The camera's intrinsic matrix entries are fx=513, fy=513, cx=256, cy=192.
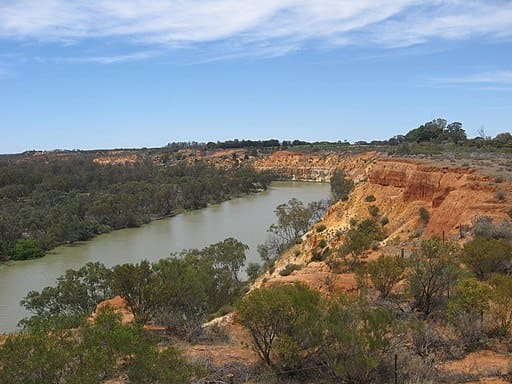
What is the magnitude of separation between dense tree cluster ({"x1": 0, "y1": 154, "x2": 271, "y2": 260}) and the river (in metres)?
1.70

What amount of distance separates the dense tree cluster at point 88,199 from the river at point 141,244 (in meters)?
1.70

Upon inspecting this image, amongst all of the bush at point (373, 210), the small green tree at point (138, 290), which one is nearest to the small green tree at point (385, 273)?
the small green tree at point (138, 290)

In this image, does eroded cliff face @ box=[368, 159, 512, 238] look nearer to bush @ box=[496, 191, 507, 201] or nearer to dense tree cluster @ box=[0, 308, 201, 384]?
bush @ box=[496, 191, 507, 201]

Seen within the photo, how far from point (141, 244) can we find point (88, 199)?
21.0m

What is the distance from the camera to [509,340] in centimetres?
1016

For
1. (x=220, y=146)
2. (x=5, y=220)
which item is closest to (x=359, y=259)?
(x=5, y=220)

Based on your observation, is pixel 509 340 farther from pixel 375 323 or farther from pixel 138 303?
pixel 138 303

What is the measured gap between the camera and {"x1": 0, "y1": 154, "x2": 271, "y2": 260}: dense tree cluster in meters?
49.3

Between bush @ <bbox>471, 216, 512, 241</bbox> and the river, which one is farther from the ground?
bush @ <bbox>471, 216, 512, 241</bbox>

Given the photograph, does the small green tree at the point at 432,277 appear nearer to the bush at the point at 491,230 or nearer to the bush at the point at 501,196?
the bush at the point at 491,230

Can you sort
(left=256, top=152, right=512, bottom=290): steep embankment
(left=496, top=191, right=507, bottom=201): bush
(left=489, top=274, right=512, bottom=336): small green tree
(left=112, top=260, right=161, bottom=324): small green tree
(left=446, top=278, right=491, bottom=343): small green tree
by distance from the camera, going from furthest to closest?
(left=496, top=191, right=507, bottom=201): bush < (left=256, top=152, right=512, bottom=290): steep embankment < (left=112, top=260, right=161, bottom=324): small green tree < (left=489, top=274, right=512, bottom=336): small green tree < (left=446, top=278, right=491, bottom=343): small green tree

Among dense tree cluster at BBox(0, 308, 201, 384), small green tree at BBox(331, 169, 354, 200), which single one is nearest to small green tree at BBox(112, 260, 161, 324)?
dense tree cluster at BBox(0, 308, 201, 384)

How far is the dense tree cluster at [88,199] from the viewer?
49.3m

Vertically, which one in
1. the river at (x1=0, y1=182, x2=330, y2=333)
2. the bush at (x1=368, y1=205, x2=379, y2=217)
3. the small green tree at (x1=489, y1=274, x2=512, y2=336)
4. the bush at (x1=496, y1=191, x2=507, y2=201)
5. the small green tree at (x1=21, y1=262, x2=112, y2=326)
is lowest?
the river at (x1=0, y1=182, x2=330, y2=333)
